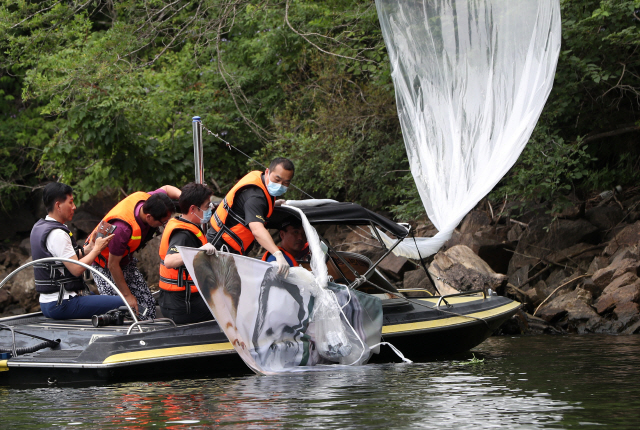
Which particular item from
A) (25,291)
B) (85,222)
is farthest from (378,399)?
(85,222)

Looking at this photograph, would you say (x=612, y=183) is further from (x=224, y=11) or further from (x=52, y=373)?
(x=52, y=373)

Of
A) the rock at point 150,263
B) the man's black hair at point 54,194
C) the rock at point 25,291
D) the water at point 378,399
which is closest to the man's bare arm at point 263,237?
the water at point 378,399

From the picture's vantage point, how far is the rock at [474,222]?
12359 mm

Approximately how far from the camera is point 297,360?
19.9ft

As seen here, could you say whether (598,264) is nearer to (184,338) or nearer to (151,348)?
(184,338)

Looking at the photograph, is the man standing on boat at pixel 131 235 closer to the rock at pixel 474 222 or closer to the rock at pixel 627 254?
the rock at pixel 627 254

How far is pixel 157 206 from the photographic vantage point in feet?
20.7

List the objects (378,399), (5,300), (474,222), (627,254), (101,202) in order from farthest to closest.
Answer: (101,202) → (5,300) → (474,222) → (627,254) → (378,399)

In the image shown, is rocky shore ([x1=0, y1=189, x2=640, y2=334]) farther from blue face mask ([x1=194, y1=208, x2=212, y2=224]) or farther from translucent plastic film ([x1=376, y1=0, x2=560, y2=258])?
blue face mask ([x1=194, y1=208, x2=212, y2=224])

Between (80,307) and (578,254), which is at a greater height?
(578,254)

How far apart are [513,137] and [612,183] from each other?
6.18 meters

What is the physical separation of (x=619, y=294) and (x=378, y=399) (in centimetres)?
521

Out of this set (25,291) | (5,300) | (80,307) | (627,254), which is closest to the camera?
(80,307)

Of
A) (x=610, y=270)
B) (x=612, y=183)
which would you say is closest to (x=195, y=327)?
(x=610, y=270)
